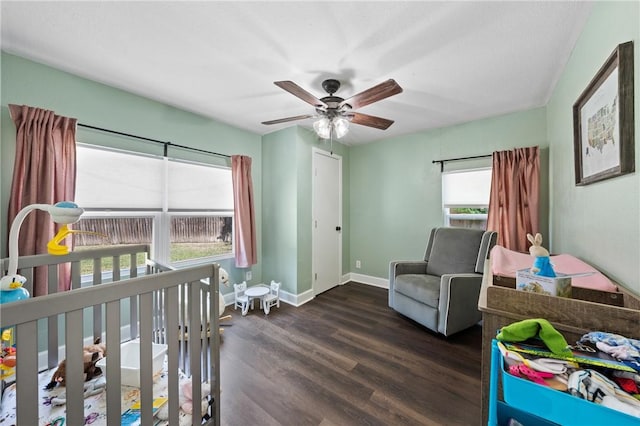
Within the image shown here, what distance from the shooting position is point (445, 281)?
210cm

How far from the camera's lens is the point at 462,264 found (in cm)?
248

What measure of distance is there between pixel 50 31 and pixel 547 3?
291cm

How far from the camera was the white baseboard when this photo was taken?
3.62 m

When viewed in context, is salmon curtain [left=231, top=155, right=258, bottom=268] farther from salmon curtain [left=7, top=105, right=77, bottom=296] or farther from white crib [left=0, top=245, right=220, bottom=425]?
white crib [left=0, top=245, right=220, bottom=425]

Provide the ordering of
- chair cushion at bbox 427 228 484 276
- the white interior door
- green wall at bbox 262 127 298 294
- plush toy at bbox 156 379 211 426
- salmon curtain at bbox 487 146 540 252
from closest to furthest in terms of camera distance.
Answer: plush toy at bbox 156 379 211 426 → salmon curtain at bbox 487 146 540 252 → chair cushion at bbox 427 228 484 276 → green wall at bbox 262 127 298 294 → the white interior door

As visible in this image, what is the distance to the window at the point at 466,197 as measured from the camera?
2.81 meters

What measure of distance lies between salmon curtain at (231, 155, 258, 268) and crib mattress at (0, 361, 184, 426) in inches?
70.3

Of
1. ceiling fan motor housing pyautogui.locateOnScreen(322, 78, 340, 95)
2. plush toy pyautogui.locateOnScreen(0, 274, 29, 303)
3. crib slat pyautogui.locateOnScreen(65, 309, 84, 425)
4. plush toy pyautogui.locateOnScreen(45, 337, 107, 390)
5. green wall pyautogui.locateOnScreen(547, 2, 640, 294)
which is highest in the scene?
ceiling fan motor housing pyautogui.locateOnScreen(322, 78, 340, 95)

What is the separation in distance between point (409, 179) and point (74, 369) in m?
3.51

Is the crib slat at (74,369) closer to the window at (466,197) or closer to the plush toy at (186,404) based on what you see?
the plush toy at (186,404)

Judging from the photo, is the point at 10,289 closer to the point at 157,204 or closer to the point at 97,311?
Answer: the point at 97,311

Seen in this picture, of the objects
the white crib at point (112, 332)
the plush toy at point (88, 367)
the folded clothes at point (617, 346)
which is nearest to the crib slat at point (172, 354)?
the white crib at point (112, 332)

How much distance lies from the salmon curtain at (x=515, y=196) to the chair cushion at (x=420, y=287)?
0.91m

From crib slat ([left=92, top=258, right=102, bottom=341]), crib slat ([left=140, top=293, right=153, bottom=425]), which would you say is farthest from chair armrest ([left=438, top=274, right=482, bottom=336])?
crib slat ([left=92, top=258, right=102, bottom=341])
